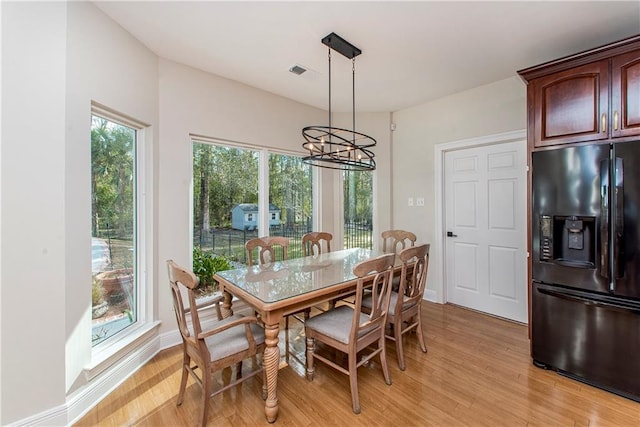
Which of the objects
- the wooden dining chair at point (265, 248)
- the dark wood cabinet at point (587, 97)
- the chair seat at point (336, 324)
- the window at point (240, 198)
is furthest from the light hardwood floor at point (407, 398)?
the dark wood cabinet at point (587, 97)

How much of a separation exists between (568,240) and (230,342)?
2.50 metres

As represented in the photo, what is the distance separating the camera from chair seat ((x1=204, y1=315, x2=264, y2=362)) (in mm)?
1699

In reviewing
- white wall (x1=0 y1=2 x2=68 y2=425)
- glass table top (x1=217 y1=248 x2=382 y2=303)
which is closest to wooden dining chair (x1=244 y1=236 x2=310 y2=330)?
glass table top (x1=217 y1=248 x2=382 y2=303)

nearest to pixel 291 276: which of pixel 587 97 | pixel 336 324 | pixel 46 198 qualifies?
pixel 336 324

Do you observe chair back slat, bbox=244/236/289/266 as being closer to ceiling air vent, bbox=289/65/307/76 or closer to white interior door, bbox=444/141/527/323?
ceiling air vent, bbox=289/65/307/76

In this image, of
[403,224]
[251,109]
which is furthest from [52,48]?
[403,224]

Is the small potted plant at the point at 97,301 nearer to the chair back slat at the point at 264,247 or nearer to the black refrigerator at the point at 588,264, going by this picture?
the chair back slat at the point at 264,247

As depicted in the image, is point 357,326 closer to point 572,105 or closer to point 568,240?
point 568,240

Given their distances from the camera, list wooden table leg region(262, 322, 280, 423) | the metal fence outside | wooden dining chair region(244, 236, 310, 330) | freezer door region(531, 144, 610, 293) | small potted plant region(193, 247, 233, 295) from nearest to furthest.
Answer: wooden table leg region(262, 322, 280, 423) < freezer door region(531, 144, 610, 293) < wooden dining chair region(244, 236, 310, 330) < small potted plant region(193, 247, 233, 295) < the metal fence outside

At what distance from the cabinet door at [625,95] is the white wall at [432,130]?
106 centimetres

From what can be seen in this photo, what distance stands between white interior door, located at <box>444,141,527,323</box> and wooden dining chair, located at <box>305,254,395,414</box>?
78.3 inches

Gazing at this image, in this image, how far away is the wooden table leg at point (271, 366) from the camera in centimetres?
169

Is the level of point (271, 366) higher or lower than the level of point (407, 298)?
lower

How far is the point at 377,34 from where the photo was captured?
7.24 feet
